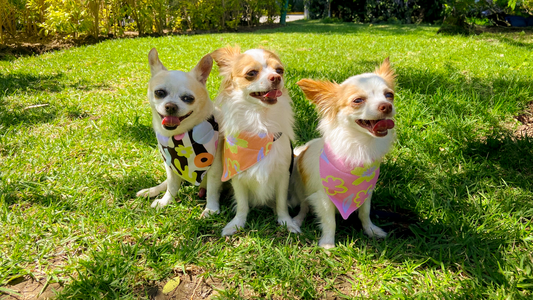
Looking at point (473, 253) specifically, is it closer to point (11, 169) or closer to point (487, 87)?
point (487, 87)

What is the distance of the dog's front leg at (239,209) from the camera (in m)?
2.32

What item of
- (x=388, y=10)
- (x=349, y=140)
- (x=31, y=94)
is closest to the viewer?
(x=349, y=140)

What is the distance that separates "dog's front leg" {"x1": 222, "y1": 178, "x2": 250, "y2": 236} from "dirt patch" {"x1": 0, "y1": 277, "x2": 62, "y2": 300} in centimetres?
108

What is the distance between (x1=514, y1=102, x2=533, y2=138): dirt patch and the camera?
3.44m

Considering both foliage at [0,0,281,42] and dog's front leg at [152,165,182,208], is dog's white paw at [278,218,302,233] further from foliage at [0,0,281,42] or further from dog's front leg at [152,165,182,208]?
foliage at [0,0,281,42]

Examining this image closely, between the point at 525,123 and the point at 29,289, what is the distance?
484cm

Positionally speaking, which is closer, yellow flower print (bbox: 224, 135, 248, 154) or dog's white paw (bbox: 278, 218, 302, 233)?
yellow flower print (bbox: 224, 135, 248, 154)

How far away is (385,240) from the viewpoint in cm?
222

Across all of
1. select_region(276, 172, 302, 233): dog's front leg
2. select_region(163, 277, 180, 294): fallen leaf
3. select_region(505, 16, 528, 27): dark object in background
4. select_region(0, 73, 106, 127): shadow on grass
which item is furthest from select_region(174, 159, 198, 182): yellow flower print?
select_region(505, 16, 528, 27): dark object in background

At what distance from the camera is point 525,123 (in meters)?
3.61

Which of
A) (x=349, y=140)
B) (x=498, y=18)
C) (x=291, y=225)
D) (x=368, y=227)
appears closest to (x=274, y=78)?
(x=349, y=140)

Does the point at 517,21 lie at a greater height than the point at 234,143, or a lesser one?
greater

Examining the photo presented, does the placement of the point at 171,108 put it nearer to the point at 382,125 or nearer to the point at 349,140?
the point at 349,140

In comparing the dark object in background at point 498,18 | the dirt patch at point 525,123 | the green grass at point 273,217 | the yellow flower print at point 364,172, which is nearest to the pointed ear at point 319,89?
the yellow flower print at point 364,172
